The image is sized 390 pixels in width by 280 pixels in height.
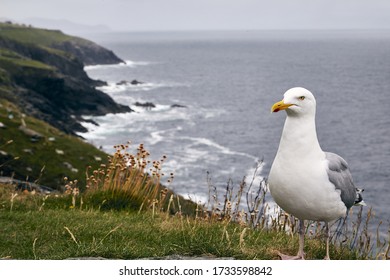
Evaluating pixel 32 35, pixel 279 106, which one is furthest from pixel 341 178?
pixel 32 35

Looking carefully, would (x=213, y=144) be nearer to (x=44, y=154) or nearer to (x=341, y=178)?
(x=44, y=154)

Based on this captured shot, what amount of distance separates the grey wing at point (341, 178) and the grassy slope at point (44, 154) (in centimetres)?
1642

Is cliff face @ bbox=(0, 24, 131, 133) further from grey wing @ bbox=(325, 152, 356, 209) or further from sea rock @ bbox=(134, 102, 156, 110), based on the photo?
grey wing @ bbox=(325, 152, 356, 209)

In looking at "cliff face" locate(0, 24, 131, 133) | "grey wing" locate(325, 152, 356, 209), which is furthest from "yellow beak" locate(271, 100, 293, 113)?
"cliff face" locate(0, 24, 131, 133)

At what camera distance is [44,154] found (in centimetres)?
2595

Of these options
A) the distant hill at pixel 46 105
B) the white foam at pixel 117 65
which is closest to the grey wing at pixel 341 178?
the distant hill at pixel 46 105

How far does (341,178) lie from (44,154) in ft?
71.8

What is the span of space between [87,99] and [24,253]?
6476 centimetres

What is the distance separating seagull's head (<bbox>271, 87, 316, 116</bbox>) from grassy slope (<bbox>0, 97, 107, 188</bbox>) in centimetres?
1669

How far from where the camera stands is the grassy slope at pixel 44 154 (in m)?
23.0

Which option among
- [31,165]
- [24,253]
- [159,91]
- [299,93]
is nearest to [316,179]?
[299,93]

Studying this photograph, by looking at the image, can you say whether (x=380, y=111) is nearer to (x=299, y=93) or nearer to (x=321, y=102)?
(x=321, y=102)

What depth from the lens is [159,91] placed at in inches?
3482

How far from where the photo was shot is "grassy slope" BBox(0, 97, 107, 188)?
75.3 feet
